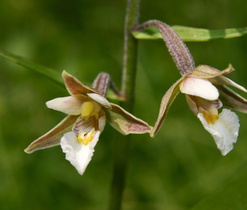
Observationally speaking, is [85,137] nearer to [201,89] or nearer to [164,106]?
[164,106]

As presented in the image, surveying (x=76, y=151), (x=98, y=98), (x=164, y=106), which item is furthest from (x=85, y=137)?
(x=164, y=106)

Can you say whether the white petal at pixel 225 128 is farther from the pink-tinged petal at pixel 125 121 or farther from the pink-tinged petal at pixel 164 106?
the pink-tinged petal at pixel 125 121

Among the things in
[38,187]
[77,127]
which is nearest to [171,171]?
[38,187]

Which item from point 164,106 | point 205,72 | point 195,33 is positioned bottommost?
point 164,106

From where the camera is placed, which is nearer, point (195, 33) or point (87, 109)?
point (87, 109)

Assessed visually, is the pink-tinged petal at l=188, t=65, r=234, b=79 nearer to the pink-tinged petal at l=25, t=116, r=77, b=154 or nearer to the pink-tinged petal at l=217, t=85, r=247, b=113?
the pink-tinged petal at l=217, t=85, r=247, b=113

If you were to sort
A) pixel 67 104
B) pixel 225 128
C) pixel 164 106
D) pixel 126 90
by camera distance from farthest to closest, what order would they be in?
pixel 126 90 → pixel 67 104 → pixel 225 128 → pixel 164 106

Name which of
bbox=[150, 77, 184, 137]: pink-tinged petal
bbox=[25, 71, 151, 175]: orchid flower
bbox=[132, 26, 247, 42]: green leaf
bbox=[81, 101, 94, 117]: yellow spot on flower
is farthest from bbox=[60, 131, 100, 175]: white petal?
bbox=[132, 26, 247, 42]: green leaf

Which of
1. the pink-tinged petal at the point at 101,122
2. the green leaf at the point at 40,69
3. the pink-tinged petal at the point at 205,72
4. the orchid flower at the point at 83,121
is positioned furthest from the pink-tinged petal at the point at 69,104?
the pink-tinged petal at the point at 205,72
